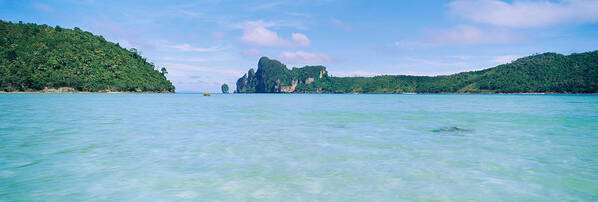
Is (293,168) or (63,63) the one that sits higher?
(63,63)

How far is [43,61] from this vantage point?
122500mm

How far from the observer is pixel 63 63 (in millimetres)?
131625

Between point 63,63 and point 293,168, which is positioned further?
point 63,63

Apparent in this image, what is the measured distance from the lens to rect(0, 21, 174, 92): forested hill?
4373 inches

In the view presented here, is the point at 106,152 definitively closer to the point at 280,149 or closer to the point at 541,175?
the point at 280,149

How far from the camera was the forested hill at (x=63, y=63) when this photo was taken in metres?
111

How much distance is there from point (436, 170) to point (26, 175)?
11294mm

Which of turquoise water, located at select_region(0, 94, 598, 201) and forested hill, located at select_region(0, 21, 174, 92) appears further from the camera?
forested hill, located at select_region(0, 21, 174, 92)

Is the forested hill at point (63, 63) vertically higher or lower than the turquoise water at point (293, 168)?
higher

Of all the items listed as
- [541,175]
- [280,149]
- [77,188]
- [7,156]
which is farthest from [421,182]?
[7,156]

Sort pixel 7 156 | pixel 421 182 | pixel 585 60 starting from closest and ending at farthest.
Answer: pixel 421 182 → pixel 7 156 → pixel 585 60

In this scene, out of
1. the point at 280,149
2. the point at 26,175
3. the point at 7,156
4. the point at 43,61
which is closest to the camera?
the point at 26,175

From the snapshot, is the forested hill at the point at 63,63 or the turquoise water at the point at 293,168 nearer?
the turquoise water at the point at 293,168

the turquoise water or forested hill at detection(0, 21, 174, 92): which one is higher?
forested hill at detection(0, 21, 174, 92)
